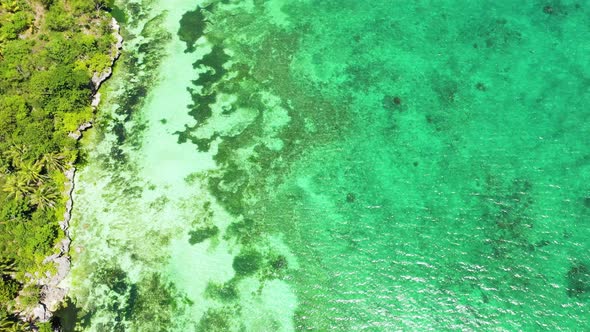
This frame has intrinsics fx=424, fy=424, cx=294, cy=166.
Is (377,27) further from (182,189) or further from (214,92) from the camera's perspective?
(182,189)

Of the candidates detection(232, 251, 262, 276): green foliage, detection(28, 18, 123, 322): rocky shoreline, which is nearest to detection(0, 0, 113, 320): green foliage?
detection(28, 18, 123, 322): rocky shoreline

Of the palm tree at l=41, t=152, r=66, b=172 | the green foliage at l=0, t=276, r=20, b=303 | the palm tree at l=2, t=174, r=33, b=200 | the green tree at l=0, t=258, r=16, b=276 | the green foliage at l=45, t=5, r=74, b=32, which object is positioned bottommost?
the green foliage at l=0, t=276, r=20, b=303

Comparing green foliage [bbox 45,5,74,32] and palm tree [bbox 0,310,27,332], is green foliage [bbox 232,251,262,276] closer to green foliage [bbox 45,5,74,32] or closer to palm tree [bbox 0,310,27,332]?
palm tree [bbox 0,310,27,332]

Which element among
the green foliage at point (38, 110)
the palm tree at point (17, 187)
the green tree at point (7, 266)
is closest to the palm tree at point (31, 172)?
the green foliage at point (38, 110)

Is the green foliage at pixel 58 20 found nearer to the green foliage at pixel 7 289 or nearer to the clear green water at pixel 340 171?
the clear green water at pixel 340 171

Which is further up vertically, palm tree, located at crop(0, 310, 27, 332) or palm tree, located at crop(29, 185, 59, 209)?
palm tree, located at crop(29, 185, 59, 209)

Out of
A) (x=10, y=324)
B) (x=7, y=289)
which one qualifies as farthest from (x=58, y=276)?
(x=10, y=324)
